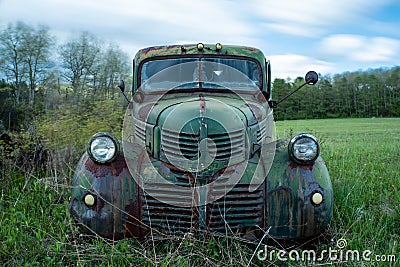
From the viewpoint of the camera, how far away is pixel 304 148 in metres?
3.62

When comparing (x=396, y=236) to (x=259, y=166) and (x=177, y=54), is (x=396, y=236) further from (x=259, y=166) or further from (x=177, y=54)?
(x=177, y=54)

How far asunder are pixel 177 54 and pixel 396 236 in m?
3.15

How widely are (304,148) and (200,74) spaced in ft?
5.26

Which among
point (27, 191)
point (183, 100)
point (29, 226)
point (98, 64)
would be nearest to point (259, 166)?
point (183, 100)

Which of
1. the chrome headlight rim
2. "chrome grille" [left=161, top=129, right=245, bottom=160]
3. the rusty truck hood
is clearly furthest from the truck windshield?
the chrome headlight rim

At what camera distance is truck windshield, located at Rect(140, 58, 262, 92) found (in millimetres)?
4557

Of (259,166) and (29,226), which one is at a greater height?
(259,166)

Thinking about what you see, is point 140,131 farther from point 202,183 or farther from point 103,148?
point 202,183

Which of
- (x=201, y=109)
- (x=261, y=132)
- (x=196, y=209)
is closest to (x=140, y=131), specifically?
(x=201, y=109)

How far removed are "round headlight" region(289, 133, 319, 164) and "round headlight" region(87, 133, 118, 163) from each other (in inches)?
65.2

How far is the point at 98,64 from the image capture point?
9.78 m

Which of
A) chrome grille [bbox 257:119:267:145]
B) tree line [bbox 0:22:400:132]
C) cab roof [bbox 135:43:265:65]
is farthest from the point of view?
tree line [bbox 0:22:400:132]

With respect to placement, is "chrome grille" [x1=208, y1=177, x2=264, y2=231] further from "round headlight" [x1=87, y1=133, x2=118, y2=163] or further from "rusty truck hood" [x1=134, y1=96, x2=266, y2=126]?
A: "round headlight" [x1=87, y1=133, x2=118, y2=163]

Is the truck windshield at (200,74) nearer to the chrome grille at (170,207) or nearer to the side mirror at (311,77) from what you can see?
the side mirror at (311,77)
